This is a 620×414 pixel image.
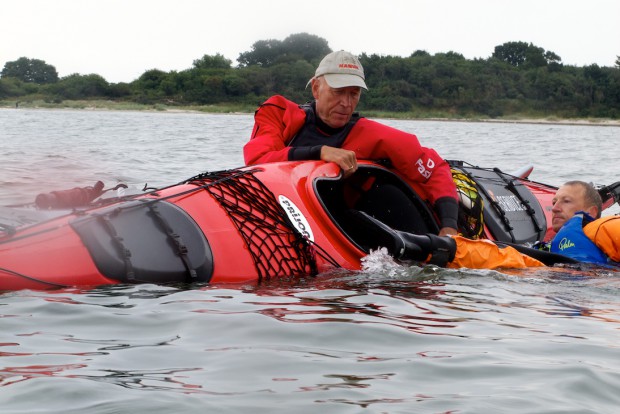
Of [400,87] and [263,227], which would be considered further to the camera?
[400,87]

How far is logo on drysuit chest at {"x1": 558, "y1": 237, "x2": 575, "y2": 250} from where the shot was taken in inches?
210

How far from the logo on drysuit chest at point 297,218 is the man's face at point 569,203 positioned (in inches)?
68.7

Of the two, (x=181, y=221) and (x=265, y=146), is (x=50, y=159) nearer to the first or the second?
(x=265, y=146)

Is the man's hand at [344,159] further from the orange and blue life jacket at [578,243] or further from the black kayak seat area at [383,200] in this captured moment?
the orange and blue life jacket at [578,243]

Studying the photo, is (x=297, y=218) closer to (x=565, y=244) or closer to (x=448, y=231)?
(x=448, y=231)

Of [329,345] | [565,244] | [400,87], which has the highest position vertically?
[400,87]

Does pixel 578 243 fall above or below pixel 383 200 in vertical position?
below

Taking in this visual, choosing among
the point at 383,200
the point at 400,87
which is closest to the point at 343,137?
the point at 383,200

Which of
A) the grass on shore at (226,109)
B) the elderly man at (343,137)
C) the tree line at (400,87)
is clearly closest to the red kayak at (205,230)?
the elderly man at (343,137)

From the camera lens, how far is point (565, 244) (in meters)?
5.37

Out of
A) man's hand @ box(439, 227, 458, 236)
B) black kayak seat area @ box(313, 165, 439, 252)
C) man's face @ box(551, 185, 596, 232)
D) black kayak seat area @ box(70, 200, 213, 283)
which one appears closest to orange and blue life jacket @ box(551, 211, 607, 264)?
man's face @ box(551, 185, 596, 232)

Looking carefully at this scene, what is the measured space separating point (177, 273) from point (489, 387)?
1862 mm

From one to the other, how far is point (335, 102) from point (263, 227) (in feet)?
3.51

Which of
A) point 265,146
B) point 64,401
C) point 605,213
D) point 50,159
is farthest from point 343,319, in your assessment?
point 50,159
